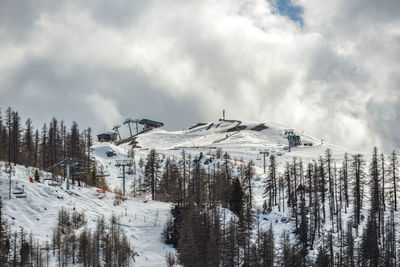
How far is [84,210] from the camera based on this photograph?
57500mm

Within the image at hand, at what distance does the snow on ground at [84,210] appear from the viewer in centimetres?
5038

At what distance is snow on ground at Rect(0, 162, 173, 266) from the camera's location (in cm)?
5038

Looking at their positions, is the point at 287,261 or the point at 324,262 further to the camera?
the point at 324,262

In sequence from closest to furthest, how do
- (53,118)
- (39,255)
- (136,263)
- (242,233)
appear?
(39,255)
(136,263)
(242,233)
(53,118)

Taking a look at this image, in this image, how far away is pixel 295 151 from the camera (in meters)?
163

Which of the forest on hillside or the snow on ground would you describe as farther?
the snow on ground

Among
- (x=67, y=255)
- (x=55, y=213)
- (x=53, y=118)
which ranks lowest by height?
(x=67, y=255)

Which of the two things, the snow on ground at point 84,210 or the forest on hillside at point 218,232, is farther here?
the snow on ground at point 84,210

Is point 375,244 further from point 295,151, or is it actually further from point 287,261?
point 295,151

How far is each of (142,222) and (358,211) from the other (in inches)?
1428

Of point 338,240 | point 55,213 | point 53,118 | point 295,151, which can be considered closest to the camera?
point 55,213

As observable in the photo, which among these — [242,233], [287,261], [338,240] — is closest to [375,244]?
[338,240]

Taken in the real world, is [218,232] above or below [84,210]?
below

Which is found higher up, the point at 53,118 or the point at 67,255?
the point at 53,118
